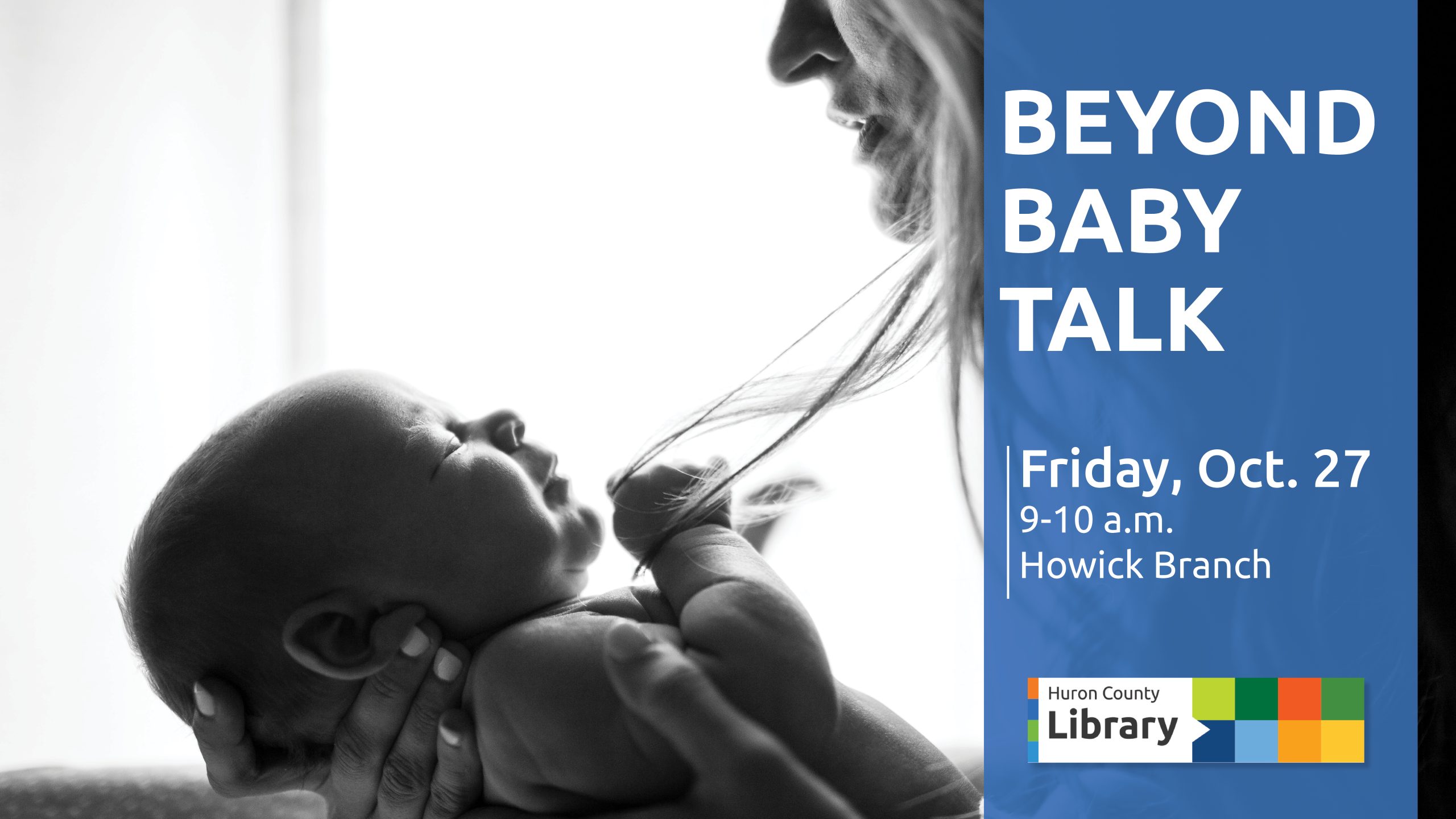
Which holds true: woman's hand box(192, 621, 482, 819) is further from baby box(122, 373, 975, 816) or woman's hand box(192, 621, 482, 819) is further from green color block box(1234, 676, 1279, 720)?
green color block box(1234, 676, 1279, 720)

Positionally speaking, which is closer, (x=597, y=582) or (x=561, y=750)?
(x=561, y=750)

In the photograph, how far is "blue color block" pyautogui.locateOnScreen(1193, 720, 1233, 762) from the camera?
2.04 ft

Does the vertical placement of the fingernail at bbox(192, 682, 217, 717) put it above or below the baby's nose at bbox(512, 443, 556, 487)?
below

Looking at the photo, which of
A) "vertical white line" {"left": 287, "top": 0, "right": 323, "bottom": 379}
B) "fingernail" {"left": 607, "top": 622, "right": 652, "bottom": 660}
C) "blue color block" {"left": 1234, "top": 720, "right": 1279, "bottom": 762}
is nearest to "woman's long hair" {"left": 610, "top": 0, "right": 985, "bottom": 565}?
"fingernail" {"left": 607, "top": 622, "right": 652, "bottom": 660}

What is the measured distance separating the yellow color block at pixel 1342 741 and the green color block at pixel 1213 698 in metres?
0.06

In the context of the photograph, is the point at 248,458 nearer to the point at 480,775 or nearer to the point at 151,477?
the point at 480,775

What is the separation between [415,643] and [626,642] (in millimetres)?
137

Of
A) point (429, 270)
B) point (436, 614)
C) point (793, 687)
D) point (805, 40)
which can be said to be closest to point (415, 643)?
point (436, 614)

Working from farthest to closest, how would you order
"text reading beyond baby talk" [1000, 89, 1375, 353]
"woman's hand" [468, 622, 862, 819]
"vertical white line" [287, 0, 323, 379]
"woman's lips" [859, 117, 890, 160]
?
"vertical white line" [287, 0, 323, 379]
"woman's lips" [859, 117, 890, 160]
"text reading beyond baby talk" [1000, 89, 1375, 353]
"woman's hand" [468, 622, 862, 819]

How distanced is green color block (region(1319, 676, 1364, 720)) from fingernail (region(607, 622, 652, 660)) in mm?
412

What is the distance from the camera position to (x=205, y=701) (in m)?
0.60

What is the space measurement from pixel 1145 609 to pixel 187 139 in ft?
3.96

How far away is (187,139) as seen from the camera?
1269mm

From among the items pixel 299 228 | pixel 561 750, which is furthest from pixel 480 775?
pixel 299 228
